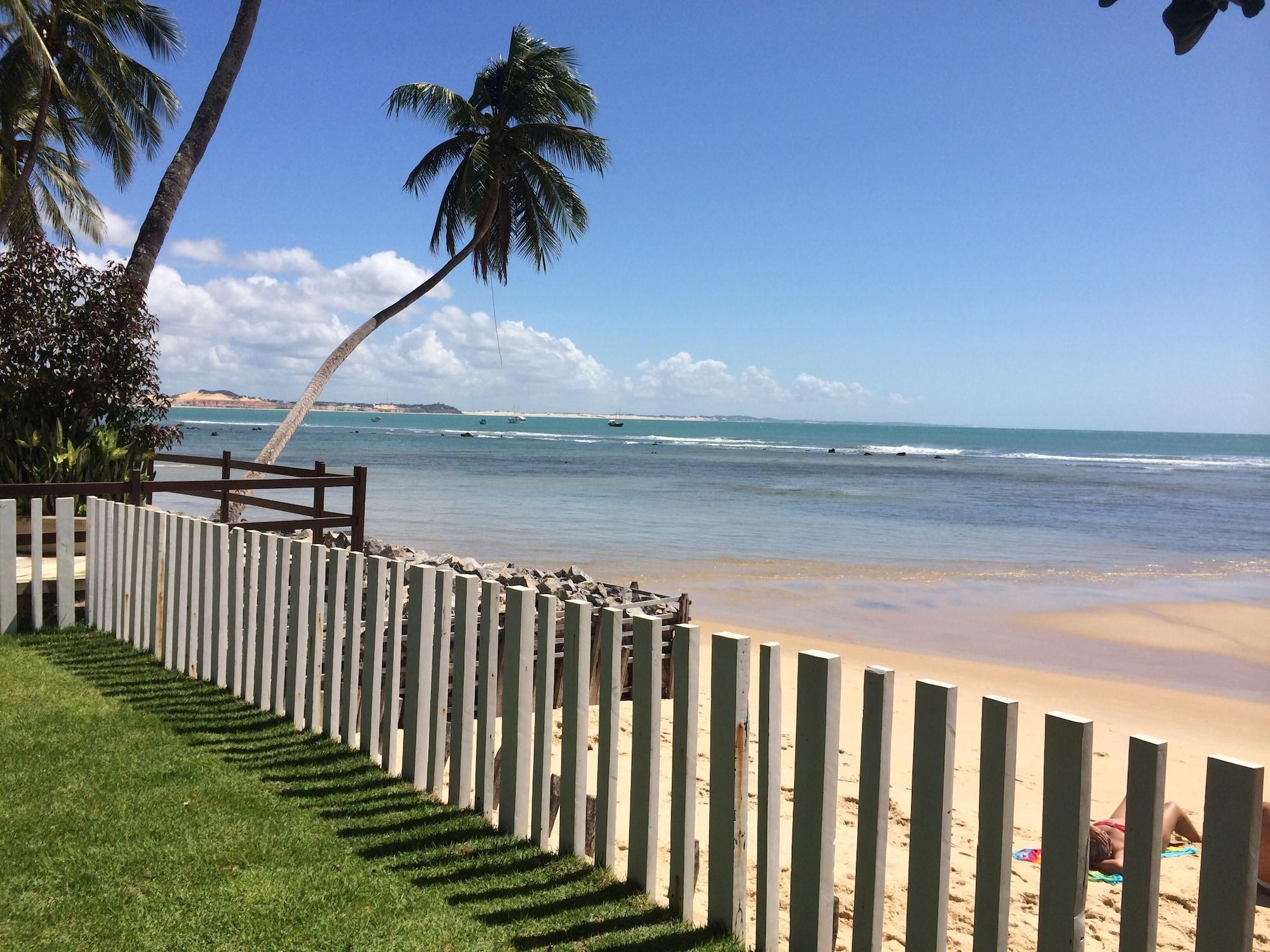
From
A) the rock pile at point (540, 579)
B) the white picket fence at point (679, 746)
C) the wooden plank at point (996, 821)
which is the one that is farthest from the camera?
the rock pile at point (540, 579)

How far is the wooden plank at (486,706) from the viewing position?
380 cm

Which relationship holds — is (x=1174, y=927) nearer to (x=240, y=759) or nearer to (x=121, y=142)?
(x=240, y=759)

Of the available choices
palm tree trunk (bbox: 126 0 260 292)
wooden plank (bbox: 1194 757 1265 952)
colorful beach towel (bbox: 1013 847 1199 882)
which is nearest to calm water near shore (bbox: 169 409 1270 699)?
colorful beach towel (bbox: 1013 847 1199 882)

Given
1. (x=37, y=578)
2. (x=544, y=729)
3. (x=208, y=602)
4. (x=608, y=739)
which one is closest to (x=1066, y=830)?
(x=608, y=739)

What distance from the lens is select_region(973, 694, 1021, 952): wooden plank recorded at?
7.83 ft

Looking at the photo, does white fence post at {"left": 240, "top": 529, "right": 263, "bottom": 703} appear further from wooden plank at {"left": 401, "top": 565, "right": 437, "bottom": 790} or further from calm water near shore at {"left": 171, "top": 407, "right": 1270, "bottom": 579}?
calm water near shore at {"left": 171, "top": 407, "right": 1270, "bottom": 579}

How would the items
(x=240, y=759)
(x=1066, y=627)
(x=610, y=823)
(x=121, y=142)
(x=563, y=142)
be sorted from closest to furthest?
(x=610, y=823) < (x=240, y=759) < (x=1066, y=627) < (x=563, y=142) < (x=121, y=142)

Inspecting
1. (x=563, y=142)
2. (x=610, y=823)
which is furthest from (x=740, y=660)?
(x=563, y=142)

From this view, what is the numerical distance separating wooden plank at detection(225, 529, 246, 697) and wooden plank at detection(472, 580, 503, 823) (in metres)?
2.03

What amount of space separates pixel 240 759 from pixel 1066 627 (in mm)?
10287

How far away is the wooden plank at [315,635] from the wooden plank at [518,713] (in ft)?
4.66

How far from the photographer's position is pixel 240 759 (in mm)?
4363

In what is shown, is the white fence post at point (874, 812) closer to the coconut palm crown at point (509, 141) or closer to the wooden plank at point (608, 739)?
the wooden plank at point (608, 739)

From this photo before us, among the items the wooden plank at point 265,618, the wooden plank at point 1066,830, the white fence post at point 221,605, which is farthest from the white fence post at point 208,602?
the wooden plank at point 1066,830
